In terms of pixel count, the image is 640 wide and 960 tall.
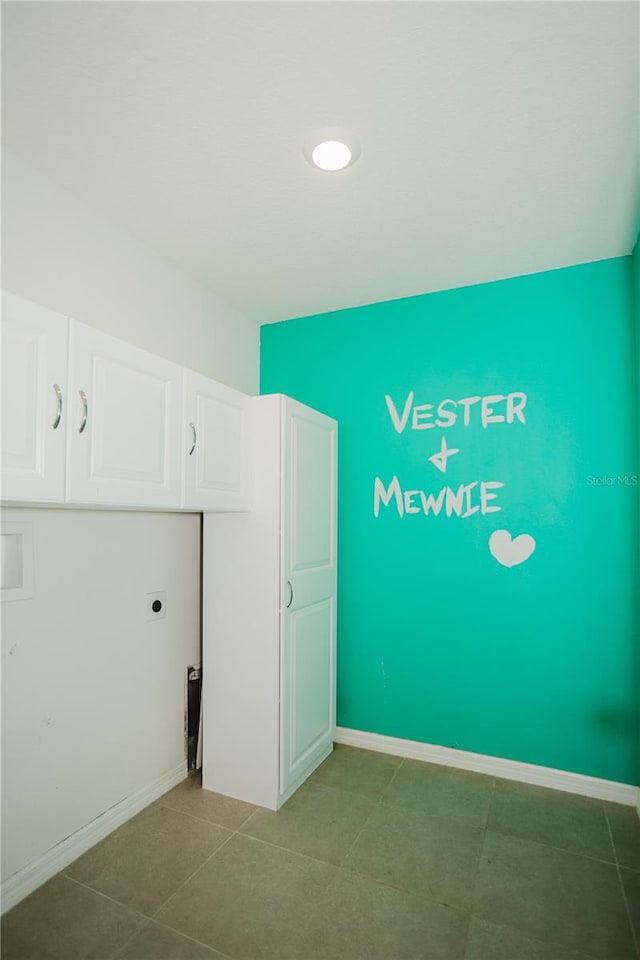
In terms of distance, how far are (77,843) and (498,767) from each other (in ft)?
6.46

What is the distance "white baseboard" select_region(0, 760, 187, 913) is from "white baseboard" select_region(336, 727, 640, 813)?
3.41 feet

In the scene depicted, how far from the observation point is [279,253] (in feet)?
8.00

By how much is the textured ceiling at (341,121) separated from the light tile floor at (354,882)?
2589 mm

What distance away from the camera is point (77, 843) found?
6.57ft

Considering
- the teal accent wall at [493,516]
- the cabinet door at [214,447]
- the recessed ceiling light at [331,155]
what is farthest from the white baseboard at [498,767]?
the recessed ceiling light at [331,155]

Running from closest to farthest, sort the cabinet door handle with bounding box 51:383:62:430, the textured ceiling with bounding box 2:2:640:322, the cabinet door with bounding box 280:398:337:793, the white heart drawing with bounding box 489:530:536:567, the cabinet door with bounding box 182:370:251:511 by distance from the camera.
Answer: the textured ceiling with bounding box 2:2:640:322
the cabinet door handle with bounding box 51:383:62:430
the cabinet door with bounding box 182:370:251:511
the cabinet door with bounding box 280:398:337:793
the white heart drawing with bounding box 489:530:536:567

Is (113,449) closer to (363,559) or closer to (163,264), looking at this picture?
(163,264)

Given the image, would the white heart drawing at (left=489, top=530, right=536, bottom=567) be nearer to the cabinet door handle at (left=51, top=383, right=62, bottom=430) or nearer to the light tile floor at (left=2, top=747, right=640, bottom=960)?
the light tile floor at (left=2, top=747, right=640, bottom=960)

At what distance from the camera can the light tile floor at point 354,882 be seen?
1614 mm

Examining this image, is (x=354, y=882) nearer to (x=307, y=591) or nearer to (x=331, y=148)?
(x=307, y=591)

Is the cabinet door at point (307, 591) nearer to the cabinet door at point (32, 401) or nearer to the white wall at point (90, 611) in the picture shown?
the white wall at point (90, 611)

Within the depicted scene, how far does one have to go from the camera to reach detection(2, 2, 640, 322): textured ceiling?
1313mm

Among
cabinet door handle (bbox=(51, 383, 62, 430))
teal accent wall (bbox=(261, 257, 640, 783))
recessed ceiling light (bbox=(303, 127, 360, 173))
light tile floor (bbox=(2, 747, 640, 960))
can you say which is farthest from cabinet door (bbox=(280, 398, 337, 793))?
cabinet door handle (bbox=(51, 383, 62, 430))

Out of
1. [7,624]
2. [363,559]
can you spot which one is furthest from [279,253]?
[7,624]
